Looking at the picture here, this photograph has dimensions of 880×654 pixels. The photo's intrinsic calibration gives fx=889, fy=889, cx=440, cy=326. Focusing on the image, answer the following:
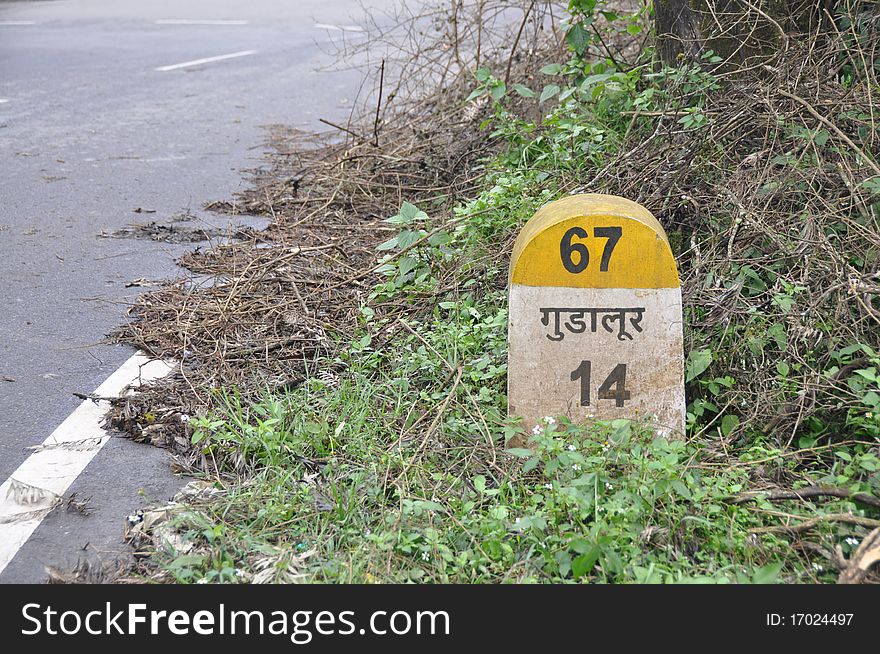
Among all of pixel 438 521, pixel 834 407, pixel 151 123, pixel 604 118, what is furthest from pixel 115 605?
pixel 151 123

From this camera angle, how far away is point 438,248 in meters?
4.50

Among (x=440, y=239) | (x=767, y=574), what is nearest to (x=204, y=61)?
(x=440, y=239)

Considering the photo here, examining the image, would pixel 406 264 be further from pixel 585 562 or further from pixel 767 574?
pixel 767 574

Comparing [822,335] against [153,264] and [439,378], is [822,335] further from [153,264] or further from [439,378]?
[153,264]

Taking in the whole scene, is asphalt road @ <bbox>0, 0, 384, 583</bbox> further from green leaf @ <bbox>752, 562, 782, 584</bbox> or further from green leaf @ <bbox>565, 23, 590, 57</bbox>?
green leaf @ <bbox>565, 23, 590, 57</bbox>

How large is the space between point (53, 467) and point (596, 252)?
208 cm

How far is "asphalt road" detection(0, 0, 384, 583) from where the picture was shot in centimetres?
322

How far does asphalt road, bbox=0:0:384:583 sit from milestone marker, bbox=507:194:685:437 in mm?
1358

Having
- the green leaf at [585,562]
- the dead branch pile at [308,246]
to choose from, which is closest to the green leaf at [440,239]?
the dead branch pile at [308,246]

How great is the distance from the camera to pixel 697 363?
11.0 feet

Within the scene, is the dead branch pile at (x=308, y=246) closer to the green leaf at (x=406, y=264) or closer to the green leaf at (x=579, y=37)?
the green leaf at (x=406, y=264)

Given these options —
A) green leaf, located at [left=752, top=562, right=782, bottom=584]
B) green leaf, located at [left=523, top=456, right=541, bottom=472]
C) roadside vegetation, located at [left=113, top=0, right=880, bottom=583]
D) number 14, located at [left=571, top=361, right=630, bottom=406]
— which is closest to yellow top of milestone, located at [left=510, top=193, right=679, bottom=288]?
number 14, located at [left=571, top=361, right=630, bottom=406]

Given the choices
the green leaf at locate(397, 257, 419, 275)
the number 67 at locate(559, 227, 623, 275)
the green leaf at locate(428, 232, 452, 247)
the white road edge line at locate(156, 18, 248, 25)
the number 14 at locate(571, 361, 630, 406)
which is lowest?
the number 14 at locate(571, 361, 630, 406)

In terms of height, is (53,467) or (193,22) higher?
(193,22)
